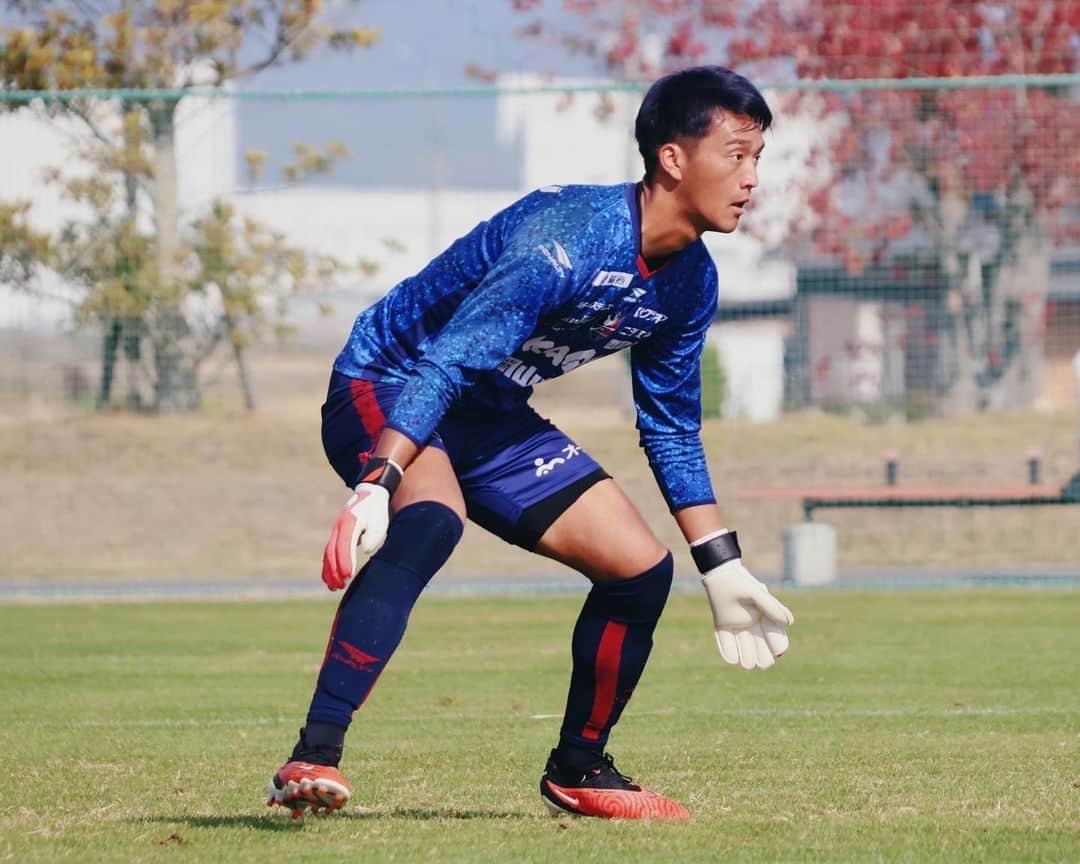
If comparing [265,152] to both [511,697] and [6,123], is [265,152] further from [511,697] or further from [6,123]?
[511,697]

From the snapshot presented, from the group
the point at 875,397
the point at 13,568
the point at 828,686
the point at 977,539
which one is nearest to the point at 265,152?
the point at 13,568

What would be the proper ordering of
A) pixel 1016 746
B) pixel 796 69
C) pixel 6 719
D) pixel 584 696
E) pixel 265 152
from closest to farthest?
1. pixel 584 696
2. pixel 1016 746
3. pixel 6 719
4. pixel 265 152
5. pixel 796 69

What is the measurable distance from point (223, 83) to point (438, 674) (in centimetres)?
996

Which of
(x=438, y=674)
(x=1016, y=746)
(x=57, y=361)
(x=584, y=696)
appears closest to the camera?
(x=584, y=696)

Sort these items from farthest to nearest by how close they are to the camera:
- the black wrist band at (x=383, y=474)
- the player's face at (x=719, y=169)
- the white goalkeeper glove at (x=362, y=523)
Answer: the player's face at (x=719, y=169), the black wrist band at (x=383, y=474), the white goalkeeper glove at (x=362, y=523)

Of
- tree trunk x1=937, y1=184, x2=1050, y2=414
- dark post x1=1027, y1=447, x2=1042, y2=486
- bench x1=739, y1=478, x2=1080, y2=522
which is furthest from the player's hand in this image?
dark post x1=1027, y1=447, x2=1042, y2=486

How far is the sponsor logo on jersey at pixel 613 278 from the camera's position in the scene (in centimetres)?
482

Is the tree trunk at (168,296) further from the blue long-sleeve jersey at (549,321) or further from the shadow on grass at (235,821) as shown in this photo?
the shadow on grass at (235,821)

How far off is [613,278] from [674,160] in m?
0.34

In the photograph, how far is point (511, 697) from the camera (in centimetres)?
863

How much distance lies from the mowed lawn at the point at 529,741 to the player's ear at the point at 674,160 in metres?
1.61

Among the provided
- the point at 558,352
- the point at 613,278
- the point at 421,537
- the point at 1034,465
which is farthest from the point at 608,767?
the point at 1034,465

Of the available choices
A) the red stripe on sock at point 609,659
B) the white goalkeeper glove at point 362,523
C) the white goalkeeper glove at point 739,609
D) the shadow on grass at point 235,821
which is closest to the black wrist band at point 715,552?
the white goalkeeper glove at point 739,609

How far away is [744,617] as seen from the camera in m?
5.29
